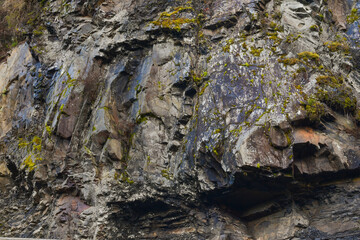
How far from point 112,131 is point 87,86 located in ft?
6.61

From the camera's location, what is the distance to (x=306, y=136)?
25.6 feet

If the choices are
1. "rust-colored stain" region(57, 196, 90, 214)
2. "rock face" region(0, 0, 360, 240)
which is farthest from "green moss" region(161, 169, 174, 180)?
"rust-colored stain" region(57, 196, 90, 214)

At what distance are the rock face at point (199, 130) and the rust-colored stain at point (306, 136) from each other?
28 millimetres

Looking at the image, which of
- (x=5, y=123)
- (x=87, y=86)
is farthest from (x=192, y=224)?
(x=5, y=123)

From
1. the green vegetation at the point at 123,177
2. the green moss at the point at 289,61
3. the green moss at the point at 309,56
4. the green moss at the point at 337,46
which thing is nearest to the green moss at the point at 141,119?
the green vegetation at the point at 123,177

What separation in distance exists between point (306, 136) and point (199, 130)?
2.33 metres

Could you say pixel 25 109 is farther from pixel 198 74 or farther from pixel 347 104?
pixel 347 104

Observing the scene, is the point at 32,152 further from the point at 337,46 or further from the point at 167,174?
the point at 337,46

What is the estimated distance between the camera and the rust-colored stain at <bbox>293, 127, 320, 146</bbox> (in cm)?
771

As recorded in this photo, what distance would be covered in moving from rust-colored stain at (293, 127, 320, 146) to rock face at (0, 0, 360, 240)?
28 millimetres

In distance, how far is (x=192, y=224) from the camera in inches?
340

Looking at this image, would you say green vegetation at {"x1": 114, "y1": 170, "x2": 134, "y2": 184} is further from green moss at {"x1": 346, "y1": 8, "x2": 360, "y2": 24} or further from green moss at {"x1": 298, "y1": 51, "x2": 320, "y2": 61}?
green moss at {"x1": 346, "y1": 8, "x2": 360, "y2": 24}

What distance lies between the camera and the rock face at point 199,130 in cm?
782

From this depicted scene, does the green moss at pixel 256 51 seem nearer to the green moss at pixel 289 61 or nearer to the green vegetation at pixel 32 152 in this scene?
the green moss at pixel 289 61
